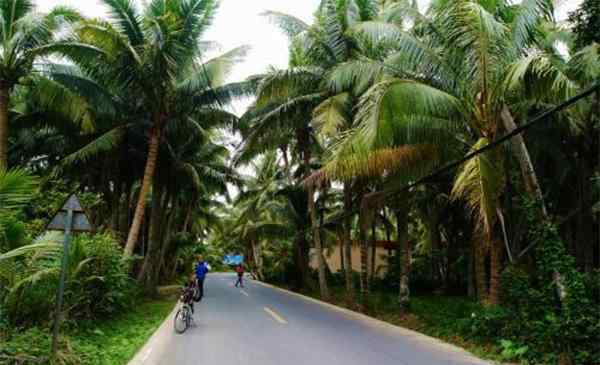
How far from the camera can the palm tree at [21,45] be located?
12.1 m

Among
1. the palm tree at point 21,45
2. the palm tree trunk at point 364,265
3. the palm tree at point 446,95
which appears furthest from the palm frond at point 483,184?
the palm tree at point 21,45

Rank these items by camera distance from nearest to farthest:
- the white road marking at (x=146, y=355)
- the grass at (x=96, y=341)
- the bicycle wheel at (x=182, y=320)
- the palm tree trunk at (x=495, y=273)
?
the grass at (x=96, y=341) → the white road marking at (x=146, y=355) → the palm tree trunk at (x=495, y=273) → the bicycle wheel at (x=182, y=320)

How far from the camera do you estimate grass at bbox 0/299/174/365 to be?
6.83 metres

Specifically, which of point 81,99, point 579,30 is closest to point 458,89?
point 579,30

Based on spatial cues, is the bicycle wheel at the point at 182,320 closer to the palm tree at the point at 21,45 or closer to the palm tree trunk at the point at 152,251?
the palm tree at the point at 21,45

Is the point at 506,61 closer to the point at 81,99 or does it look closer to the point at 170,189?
the point at 81,99

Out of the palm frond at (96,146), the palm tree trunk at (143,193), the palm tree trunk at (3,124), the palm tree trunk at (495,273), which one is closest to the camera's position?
the palm tree trunk at (495,273)

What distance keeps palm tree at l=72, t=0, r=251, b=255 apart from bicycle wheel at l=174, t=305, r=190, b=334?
3835mm

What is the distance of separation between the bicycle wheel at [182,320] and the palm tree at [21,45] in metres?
5.74

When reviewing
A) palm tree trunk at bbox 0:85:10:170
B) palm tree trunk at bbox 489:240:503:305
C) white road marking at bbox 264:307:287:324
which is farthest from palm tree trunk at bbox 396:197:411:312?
palm tree trunk at bbox 0:85:10:170

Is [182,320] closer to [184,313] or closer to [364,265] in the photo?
[184,313]

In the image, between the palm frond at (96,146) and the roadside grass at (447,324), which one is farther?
the palm frond at (96,146)

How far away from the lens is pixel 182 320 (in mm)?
10734

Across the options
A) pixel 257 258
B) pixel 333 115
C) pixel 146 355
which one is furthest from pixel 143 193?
pixel 257 258
